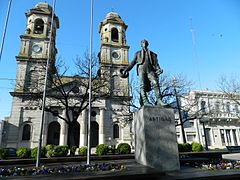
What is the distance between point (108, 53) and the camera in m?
41.3

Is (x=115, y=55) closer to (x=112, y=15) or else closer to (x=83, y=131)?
(x=112, y=15)

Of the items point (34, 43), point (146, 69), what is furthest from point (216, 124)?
point (34, 43)

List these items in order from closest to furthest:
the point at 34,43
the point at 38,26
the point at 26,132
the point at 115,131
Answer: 1. the point at 26,132
2. the point at 115,131
3. the point at 34,43
4. the point at 38,26

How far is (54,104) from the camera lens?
1396 inches

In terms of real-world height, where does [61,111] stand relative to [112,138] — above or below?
above

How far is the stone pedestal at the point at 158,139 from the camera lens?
19.0ft

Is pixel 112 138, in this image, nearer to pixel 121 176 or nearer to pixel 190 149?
pixel 190 149

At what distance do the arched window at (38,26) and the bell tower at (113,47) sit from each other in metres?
13.7

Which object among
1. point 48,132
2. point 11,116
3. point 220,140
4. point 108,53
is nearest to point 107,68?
point 108,53

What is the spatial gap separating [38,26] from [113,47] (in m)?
17.3

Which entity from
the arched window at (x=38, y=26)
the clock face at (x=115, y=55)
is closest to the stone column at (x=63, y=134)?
the clock face at (x=115, y=55)

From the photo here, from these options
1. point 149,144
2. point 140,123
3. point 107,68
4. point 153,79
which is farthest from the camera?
point 107,68

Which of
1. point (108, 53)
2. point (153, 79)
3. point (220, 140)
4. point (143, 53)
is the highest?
point (108, 53)

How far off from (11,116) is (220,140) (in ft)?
148
